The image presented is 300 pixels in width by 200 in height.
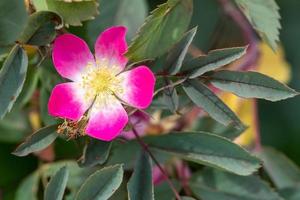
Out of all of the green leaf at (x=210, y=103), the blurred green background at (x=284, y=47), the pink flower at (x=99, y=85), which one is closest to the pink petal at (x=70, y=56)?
the pink flower at (x=99, y=85)

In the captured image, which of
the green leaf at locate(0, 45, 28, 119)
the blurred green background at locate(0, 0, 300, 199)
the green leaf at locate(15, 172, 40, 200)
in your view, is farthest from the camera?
the blurred green background at locate(0, 0, 300, 199)

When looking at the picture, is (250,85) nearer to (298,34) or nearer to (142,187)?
(142,187)

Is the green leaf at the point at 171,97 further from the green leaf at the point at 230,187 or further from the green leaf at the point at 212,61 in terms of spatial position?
the green leaf at the point at 230,187

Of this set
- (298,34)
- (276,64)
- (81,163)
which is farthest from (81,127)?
(298,34)

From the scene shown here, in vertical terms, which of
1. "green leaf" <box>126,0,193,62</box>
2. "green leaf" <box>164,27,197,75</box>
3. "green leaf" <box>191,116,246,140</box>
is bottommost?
"green leaf" <box>191,116,246,140</box>

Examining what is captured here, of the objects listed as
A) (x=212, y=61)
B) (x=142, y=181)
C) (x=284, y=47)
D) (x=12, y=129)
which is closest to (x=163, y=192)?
(x=142, y=181)

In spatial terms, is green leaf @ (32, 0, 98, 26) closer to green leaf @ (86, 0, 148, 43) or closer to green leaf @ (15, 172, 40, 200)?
green leaf @ (86, 0, 148, 43)

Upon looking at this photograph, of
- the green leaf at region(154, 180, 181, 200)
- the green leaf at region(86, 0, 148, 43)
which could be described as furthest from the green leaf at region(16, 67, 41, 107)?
the green leaf at region(154, 180, 181, 200)

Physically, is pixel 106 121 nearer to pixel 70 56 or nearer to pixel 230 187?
pixel 70 56
